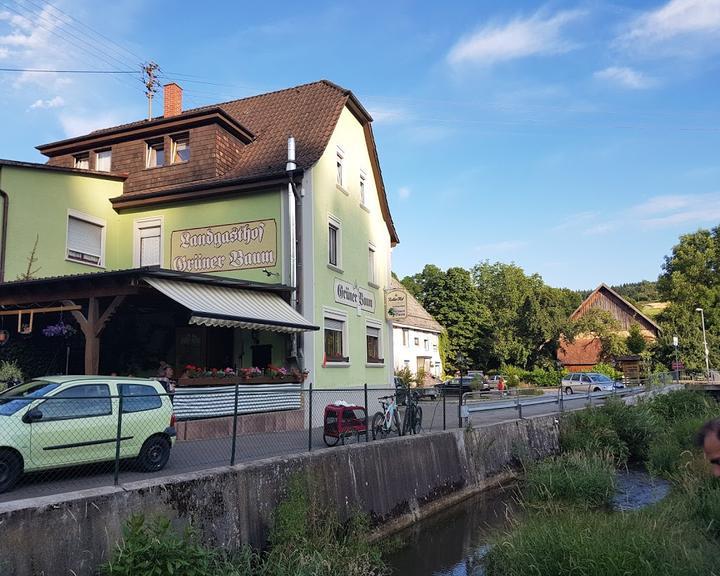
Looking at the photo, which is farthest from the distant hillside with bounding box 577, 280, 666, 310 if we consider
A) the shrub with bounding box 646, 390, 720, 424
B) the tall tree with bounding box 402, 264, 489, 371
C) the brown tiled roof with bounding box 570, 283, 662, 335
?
the shrub with bounding box 646, 390, 720, 424

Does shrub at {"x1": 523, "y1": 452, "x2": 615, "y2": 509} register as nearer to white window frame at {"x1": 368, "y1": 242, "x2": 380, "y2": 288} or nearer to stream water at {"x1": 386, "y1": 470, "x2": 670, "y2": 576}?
stream water at {"x1": 386, "y1": 470, "x2": 670, "y2": 576}

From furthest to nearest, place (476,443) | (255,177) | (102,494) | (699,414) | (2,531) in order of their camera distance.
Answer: (699,414), (255,177), (476,443), (102,494), (2,531)

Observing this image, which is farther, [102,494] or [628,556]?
[628,556]

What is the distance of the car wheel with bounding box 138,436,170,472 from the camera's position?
9602 mm

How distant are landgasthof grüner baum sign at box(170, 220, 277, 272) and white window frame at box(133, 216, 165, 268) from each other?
435mm

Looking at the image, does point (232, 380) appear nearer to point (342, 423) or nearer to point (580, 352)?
point (342, 423)

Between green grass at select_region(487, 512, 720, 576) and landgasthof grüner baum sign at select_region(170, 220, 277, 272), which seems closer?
green grass at select_region(487, 512, 720, 576)

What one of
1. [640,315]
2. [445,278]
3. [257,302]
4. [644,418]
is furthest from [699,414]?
[640,315]

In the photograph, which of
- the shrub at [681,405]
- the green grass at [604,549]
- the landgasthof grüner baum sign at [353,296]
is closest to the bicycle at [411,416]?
the green grass at [604,549]

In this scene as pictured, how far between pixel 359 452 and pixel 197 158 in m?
12.3

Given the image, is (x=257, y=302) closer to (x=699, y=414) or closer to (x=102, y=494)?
(x=102, y=494)

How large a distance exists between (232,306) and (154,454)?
5.51m

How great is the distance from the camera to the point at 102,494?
664 centimetres

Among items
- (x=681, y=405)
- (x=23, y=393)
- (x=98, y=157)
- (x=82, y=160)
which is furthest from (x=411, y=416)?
(x=681, y=405)
